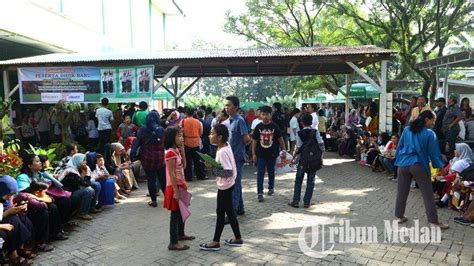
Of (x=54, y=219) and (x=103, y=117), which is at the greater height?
(x=103, y=117)

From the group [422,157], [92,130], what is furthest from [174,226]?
[92,130]

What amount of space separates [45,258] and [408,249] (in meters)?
4.29

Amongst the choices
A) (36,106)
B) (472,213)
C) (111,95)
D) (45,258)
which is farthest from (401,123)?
(36,106)

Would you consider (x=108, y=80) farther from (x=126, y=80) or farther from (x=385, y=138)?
(x=385, y=138)

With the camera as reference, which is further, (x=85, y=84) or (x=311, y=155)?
(x=85, y=84)

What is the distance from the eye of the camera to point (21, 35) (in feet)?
40.5

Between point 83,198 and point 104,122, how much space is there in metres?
4.80

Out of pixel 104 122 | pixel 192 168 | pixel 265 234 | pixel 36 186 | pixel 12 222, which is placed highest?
pixel 104 122

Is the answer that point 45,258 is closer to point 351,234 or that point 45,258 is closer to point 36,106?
point 351,234

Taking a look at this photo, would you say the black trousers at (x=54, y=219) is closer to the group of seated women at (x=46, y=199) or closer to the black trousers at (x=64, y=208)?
the group of seated women at (x=46, y=199)

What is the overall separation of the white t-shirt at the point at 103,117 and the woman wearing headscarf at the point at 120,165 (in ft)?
8.03

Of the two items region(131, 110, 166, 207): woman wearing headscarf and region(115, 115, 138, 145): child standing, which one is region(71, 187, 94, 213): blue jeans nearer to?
region(131, 110, 166, 207): woman wearing headscarf

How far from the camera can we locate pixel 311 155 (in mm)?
6414

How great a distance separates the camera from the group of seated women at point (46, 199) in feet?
14.0
